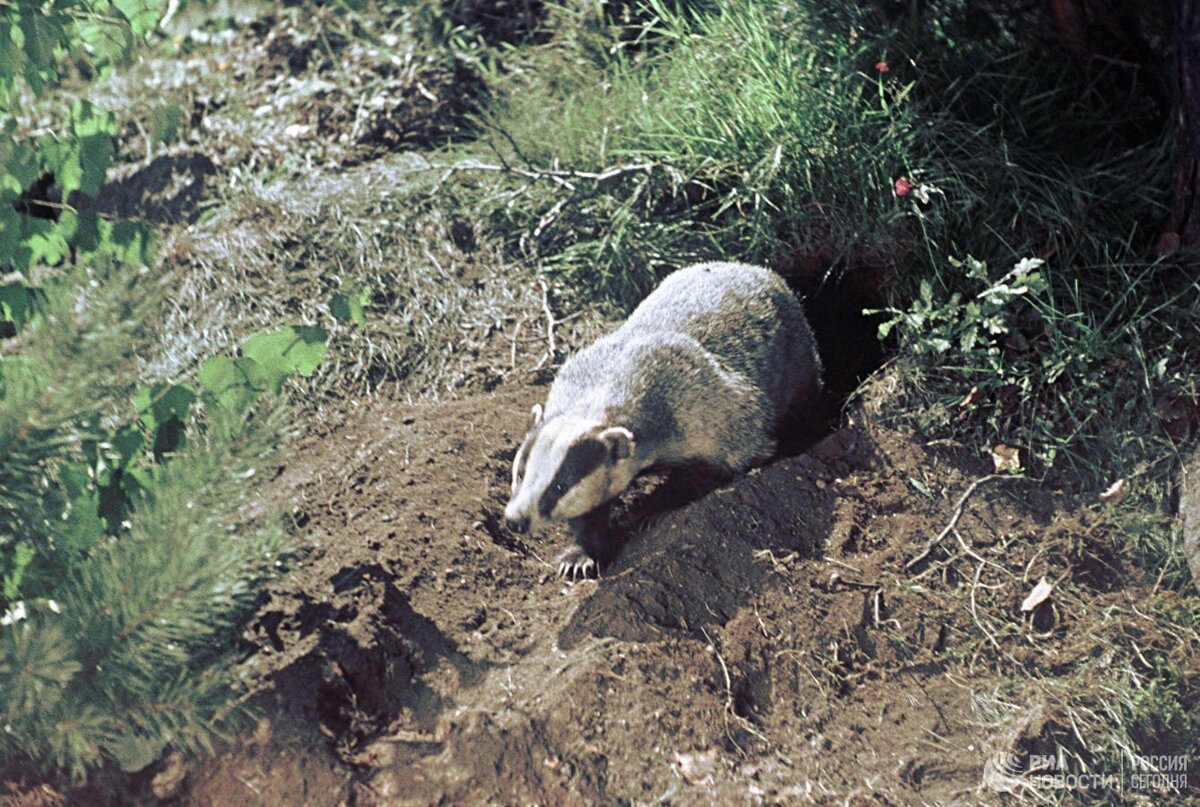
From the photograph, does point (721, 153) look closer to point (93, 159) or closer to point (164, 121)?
point (164, 121)

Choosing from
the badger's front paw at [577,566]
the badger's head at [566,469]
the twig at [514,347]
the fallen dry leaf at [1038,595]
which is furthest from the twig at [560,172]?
Result: the fallen dry leaf at [1038,595]

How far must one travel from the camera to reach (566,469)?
342 cm

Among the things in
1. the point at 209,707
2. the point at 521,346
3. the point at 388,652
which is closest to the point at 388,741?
the point at 388,652

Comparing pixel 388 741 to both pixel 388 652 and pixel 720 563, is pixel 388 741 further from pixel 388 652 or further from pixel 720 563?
pixel 720 563

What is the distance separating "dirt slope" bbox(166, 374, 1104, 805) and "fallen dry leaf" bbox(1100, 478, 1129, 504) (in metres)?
0.19

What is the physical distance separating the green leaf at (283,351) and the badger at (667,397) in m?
0.93

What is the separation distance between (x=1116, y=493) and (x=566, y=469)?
1.76 meters

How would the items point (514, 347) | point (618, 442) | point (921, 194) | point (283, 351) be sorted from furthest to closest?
point (514, 347) → point (921, 194) → point (618, 442) → point (283, 351)

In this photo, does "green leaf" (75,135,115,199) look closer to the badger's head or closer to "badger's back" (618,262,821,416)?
the badger's head

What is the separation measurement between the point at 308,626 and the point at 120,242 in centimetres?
109

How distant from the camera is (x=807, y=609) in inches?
130

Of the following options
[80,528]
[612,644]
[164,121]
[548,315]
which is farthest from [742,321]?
[80,528]

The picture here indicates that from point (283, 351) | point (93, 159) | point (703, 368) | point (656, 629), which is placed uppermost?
point (93, 159)

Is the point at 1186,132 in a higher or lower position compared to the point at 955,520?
higher
